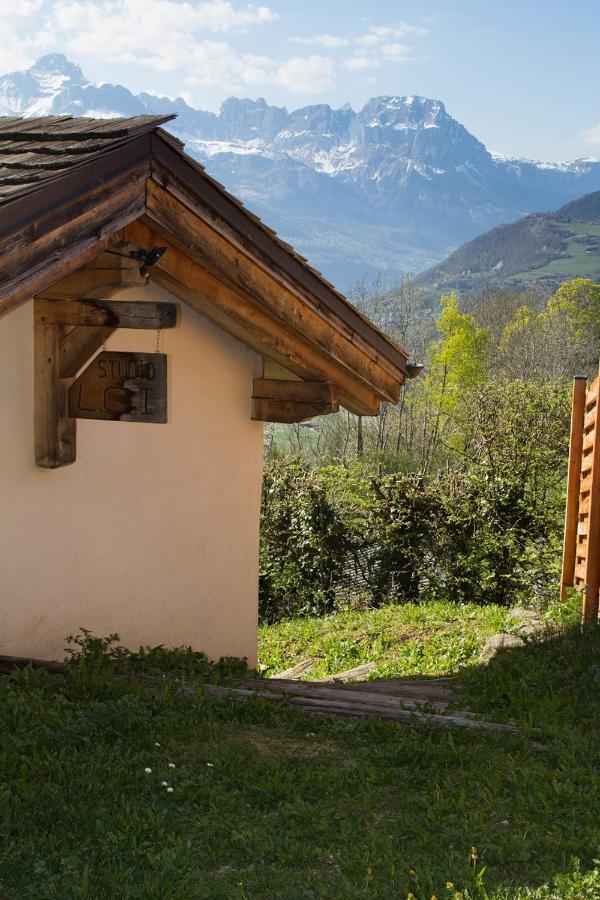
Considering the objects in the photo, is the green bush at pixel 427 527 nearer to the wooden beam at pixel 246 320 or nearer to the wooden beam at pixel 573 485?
the wooden beam at pixel 573 485

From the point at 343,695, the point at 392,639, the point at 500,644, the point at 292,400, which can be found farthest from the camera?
the point at 392,639

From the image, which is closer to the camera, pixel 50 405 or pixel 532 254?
pixel 50 405

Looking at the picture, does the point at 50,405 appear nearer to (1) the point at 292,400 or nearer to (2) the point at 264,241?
(2) the point at 264,241

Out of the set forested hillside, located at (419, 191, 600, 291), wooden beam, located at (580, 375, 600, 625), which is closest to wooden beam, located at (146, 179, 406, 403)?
wooden beam, located at (580, 375, 600, 625)

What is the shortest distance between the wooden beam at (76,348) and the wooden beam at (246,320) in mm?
546

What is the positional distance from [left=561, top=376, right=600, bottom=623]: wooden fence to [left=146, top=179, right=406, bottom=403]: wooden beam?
1.90m

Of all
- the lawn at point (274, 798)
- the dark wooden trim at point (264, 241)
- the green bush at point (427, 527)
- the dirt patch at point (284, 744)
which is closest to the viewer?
the lawn at point (274, 798)

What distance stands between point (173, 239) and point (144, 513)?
2132mm

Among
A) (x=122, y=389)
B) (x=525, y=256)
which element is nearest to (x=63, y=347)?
(x=122, y=389)

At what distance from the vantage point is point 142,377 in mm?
5391

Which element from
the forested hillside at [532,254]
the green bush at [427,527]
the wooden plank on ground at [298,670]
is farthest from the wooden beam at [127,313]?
the forested hillside at [532,254]

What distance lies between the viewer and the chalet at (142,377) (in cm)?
468

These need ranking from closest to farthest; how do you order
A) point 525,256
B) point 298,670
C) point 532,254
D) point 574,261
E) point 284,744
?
point 284,744 < point 298,670 < point 574,261 < point 532,254 < point 525,256

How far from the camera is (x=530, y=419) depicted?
46.0ft
